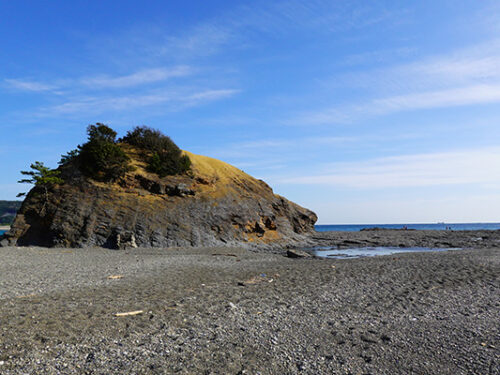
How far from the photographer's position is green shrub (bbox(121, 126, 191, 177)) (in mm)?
34031

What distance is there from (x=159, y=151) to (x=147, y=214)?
29.1 feet

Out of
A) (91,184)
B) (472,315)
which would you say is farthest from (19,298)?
(91,184)

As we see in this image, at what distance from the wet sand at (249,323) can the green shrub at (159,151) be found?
1925cm

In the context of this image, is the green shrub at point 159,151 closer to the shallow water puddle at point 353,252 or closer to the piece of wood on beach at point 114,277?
the shallow water puddle at point 353,252

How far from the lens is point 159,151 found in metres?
36.0

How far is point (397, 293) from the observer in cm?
1184

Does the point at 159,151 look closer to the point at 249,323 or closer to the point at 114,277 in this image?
the point at 114,277

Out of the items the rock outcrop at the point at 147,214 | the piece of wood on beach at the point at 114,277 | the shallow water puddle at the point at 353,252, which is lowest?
the piece of wood on beach at the point at 114,277

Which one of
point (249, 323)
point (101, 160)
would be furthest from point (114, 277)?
point (101, 160)

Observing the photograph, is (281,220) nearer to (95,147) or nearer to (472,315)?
(95,147)

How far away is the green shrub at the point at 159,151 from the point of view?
3403cm

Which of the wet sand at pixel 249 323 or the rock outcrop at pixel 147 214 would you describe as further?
the rock outcrop at pixel 147 214

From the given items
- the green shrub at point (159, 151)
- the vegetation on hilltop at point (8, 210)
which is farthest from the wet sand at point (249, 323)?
the vegetation on hilltop at point (8, 210)

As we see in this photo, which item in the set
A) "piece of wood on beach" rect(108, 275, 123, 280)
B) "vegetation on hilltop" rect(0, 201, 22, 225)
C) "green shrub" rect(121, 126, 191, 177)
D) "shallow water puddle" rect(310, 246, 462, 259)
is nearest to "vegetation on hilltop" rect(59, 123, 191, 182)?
"green shrub" rect(121, 126, 191, 177)
